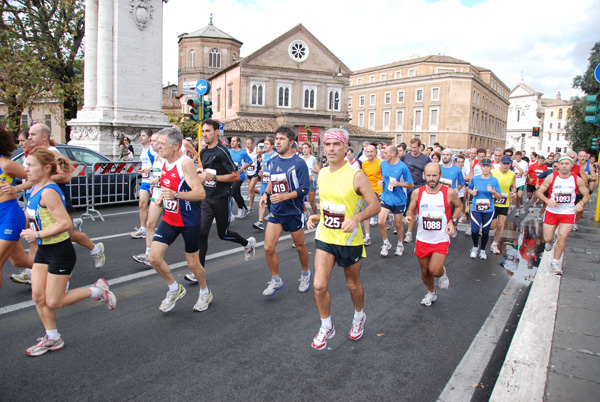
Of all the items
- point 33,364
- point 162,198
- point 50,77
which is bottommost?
point 33,364

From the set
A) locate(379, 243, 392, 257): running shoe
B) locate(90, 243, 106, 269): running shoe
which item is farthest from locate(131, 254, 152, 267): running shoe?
locate(379, 243, 392, 257): running shoe

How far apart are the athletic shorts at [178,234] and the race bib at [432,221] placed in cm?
281

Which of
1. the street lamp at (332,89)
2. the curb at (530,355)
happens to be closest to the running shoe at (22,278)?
the curb at (530,355)

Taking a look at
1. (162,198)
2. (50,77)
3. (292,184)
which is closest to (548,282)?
(292,184)

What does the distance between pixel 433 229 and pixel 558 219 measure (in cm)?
342

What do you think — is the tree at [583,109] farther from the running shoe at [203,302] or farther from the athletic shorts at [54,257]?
the athletic shorts at [54,257]

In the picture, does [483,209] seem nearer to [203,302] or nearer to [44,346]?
[203,302]

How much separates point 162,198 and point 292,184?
178 centimetres

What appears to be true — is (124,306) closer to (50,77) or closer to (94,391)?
(94,391)

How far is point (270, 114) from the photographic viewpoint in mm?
50344

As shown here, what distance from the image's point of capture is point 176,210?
471cm

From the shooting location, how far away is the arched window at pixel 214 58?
69750mm

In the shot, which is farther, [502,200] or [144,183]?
[502,200]

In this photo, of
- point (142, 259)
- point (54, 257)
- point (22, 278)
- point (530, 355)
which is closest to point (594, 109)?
point (530, 355)
